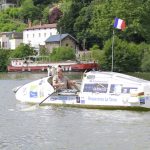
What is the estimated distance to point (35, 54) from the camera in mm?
132250

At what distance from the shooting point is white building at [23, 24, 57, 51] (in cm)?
14238

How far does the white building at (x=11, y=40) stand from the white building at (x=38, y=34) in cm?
183

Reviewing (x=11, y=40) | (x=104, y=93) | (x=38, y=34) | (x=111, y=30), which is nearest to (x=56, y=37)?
(x=38, y=34)

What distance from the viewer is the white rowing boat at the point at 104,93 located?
106 feet

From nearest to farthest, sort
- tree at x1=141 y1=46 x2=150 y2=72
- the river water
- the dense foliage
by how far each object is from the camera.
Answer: the river water, tree at x1=141 y1=46 x2=150 y2=72, the dense foliage

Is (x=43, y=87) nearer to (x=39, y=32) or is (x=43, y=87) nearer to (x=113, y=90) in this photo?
(x=113, y=90)

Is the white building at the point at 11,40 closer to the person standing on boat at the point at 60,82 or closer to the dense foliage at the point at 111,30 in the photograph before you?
Result: the dense foliage at the point at 111,30

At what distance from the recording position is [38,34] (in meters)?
146

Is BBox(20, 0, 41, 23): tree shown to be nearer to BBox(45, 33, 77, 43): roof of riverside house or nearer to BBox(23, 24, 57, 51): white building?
BBox(23, 24, 57, 51): white building

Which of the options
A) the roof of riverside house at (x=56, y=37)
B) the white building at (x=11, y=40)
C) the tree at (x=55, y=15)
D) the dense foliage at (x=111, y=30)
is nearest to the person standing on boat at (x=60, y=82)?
the dense foliage at (x=111, y=30)

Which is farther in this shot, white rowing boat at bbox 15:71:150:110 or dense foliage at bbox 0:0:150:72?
dense foliage at bbox 0:0:150:72

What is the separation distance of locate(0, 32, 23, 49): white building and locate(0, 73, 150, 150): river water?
114 m

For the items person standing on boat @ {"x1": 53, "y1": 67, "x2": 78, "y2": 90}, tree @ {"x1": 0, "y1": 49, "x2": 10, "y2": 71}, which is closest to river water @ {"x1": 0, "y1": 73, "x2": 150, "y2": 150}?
person standing on boat @ {"x1": 53, "y1": 67, "x2": 78, "y2": 90}

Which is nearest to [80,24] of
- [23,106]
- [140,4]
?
[140,4]
